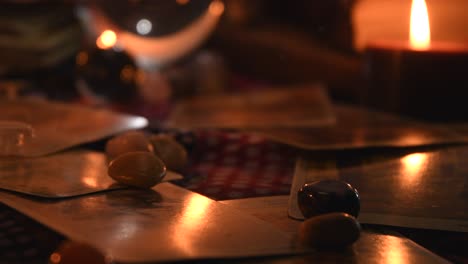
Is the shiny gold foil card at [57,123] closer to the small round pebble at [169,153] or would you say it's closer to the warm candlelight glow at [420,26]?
the small round pebble at [169,153]

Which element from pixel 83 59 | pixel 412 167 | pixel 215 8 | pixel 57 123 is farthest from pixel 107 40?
pixel 412 167

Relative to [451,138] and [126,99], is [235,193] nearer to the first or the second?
[451,138]

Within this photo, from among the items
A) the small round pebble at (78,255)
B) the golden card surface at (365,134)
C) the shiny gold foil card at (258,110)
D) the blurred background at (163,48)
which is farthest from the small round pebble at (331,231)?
the blurred background at (163,48)

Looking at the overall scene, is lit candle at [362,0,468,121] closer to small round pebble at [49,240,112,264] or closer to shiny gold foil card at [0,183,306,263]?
shiny gold foil card at [0,183,306,263]

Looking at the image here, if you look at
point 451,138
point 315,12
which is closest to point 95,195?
point 451,138

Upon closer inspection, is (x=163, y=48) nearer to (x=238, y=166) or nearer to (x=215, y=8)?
(x=215, y=8)
